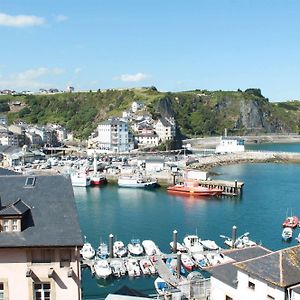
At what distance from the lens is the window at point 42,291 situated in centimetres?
785

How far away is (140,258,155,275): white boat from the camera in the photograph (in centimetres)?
2127

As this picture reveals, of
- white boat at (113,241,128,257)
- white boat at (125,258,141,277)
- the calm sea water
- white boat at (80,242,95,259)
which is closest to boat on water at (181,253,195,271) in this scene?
the calm sea water

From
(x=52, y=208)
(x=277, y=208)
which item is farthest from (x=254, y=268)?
(x=277, y=208)

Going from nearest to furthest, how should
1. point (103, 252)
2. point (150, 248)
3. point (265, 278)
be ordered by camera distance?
point (265, 278), point (103, 252), point (150, 248)

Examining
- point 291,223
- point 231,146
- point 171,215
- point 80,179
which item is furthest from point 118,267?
point 231,146

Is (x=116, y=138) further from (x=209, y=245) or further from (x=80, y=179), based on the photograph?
(x=209, y=245)

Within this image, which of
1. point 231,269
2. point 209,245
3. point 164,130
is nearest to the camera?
point 231,269

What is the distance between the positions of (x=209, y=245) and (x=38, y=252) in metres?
19.2

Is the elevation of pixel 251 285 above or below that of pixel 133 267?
above

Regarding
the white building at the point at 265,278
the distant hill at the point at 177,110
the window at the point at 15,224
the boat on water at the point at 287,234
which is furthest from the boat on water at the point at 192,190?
the distant hill at the point at 177,110

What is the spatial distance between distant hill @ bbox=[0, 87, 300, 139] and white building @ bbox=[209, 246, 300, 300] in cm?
8257

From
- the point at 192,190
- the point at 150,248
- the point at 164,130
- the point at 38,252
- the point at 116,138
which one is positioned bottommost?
the point at 150,248

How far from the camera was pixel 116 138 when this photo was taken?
78.1 m

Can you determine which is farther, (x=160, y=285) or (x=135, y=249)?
(x=135, y=249)
